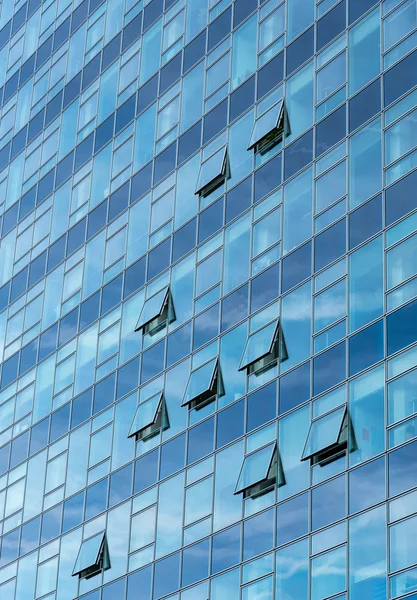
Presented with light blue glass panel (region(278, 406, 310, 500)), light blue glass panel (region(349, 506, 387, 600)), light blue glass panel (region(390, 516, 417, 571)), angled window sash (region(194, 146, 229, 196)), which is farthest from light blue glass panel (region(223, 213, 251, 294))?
light blue glass panel (region(390, 516, 417, 571))

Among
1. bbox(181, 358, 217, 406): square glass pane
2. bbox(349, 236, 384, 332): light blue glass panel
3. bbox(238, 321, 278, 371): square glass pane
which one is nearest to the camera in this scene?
bbox(349, 236, 384, 332): light blue glass panel

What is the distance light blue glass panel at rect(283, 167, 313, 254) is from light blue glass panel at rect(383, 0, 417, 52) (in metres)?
3.69

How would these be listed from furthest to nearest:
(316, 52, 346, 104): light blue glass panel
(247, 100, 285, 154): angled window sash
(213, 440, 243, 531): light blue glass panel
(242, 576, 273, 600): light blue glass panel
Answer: (247, 100, 285, 154): angled window sash, (316, 52, 346, 104): light blue glass panel, (213, 440, 243, 531): light blue glass panel, (242, 576, 273, 600): light blue glass panel

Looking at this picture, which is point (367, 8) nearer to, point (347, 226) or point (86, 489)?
point (347, 226)

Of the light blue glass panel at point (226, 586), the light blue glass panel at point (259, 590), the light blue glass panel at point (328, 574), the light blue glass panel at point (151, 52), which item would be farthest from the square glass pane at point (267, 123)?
the light blue glass panel at point (328, 574)

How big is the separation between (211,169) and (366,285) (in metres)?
9.06

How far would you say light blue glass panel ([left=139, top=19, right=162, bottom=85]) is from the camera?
144 feet

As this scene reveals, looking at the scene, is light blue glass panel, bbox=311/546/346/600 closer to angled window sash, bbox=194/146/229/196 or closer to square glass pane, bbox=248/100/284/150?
square glass pane, bbox=248/100/284/150

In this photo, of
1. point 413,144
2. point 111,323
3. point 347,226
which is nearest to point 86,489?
point 111,323

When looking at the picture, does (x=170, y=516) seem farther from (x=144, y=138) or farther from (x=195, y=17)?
(x=195, y=17)

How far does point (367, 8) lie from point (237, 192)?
19.9ft

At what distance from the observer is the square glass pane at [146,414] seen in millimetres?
37375

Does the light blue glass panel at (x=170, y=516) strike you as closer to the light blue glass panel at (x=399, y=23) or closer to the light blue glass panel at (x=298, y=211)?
the light blue glass panel at (x=298, y=211)

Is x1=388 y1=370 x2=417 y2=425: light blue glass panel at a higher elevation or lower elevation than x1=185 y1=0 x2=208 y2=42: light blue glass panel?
lower
